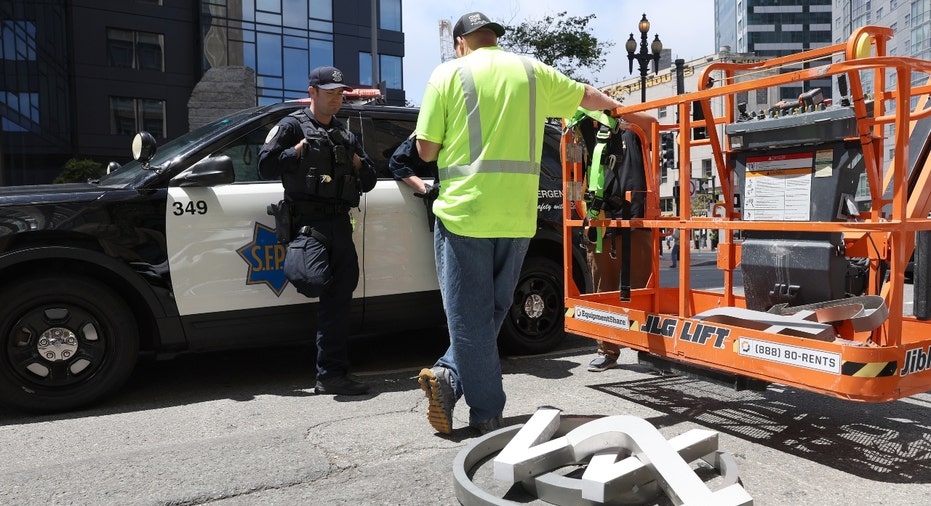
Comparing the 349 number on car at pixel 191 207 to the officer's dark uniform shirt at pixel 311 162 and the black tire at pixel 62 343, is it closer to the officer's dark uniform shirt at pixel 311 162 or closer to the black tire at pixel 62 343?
the officer's dark uniform shirt at pixel 311 162

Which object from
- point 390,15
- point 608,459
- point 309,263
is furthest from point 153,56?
point 608,459

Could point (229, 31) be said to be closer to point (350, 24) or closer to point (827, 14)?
point (350, 24)

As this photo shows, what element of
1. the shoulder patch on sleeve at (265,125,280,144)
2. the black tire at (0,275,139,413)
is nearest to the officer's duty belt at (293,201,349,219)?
the shoulder patch on sleeve at (265,125,280,144)

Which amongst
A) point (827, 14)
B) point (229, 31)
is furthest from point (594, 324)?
point (827, 14)

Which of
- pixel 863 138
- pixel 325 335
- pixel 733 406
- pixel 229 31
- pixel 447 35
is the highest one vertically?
pixel 229 31

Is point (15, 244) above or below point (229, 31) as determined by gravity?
below

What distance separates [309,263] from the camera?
406 cm

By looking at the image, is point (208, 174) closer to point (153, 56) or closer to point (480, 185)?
point (480, 185)

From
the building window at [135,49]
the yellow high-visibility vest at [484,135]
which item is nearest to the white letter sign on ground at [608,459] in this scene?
the yellow high-visibility vest at [484,135]

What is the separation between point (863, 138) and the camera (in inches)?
127

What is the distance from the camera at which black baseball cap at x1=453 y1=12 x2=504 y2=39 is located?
134 inches

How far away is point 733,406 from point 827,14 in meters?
117

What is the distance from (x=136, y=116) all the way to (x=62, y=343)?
24315 millimetres

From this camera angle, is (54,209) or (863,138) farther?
(54,209)
